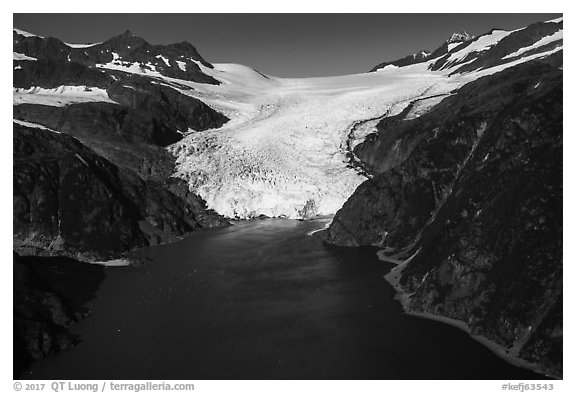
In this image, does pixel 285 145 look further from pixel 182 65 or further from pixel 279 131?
pixel 182 65

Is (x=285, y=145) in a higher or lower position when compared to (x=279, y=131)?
lower

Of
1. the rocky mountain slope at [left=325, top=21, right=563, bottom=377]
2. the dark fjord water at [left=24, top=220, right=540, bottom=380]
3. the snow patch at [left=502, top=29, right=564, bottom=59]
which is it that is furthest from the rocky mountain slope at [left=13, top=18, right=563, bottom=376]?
the dark fjord water at [left=24, top=220, right=540, bottom=380]

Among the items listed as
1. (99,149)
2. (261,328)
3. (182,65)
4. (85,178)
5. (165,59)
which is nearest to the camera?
(261,328)

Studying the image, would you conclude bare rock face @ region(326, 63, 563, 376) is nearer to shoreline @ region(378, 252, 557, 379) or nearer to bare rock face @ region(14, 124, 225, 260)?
shoreline @ region(378, 252, 557, 379)

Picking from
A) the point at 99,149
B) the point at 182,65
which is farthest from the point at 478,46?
the point at 99,149

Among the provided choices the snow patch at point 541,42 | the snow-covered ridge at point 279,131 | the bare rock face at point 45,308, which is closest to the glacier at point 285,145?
the snow-covered ridge at point 279,131

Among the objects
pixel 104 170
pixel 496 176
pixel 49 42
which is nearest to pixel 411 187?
pixel 496 176
